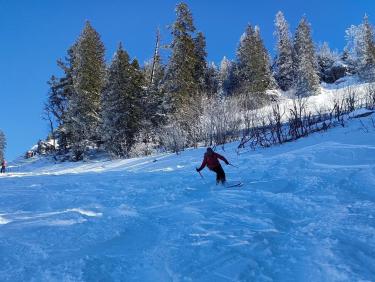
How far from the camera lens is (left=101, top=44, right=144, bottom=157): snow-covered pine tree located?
33.7m

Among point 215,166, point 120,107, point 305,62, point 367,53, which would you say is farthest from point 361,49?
point 215,166

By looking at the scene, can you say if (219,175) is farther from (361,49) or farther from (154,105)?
(361,49)

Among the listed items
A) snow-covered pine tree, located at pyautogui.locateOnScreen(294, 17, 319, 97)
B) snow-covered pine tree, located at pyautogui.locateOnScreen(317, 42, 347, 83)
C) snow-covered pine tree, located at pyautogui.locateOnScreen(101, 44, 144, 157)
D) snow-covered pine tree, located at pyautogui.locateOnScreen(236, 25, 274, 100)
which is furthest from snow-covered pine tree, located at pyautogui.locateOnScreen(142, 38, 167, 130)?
snow-covered pine tree, located at pyautogui.locateOnScreen(317, 42, 347, 83)

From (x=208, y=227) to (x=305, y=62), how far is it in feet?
170

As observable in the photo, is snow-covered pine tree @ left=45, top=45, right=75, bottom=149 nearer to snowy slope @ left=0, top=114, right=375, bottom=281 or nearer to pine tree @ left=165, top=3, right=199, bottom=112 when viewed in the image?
pine tree @ left=165, top=3, right=199, bottom=112

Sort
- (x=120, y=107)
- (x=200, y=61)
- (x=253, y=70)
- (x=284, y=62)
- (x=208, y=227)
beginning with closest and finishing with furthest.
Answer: (x=208, y=227) → (x=120, y=107) → (x=200, y=61) → (x=253, y=70) → (x=284, y=62)

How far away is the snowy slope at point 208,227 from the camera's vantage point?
5.07 metres

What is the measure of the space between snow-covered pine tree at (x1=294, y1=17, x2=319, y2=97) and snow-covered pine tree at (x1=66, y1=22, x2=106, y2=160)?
21896mm

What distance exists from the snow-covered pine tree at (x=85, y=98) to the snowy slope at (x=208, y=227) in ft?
84.3

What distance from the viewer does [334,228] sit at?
613 centimetres

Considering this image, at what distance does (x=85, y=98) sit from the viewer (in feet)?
124

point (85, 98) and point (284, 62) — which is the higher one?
point (284, 62)

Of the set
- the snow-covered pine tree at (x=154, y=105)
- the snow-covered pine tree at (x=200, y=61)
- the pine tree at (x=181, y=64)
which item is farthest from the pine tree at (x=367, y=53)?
the snow-covered pine tree at (x=154, y=105)

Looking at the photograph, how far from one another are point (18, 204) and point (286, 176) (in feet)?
20.5
